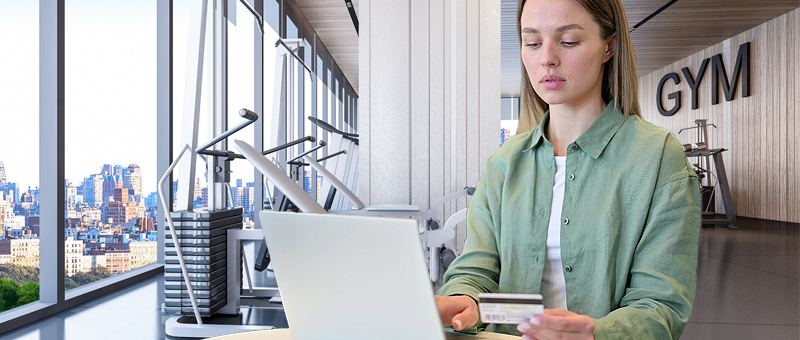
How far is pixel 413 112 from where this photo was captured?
368 centimetres

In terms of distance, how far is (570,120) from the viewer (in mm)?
922

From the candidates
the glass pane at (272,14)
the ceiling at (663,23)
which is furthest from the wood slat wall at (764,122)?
the glass pane at (272,14)

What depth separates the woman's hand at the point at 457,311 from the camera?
0.71 meters

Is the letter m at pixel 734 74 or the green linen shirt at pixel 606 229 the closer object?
the green linen shirt at pixel 606 229

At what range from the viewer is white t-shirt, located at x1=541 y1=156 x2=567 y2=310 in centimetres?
89

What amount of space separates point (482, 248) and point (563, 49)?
0.38 meters

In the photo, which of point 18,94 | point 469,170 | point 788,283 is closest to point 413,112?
point 469,170

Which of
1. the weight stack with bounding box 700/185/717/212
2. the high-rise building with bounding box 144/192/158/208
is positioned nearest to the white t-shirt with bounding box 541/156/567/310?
the high-rise building with bounding box 144/192/158/208

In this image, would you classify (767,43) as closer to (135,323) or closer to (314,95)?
(314,95)

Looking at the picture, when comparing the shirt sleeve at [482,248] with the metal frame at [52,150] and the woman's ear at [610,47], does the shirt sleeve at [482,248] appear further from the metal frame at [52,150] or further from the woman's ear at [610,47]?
the metal frame at [52,150]

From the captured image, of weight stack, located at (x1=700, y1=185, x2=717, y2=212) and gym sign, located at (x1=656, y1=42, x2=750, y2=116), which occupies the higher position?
gym sign, located at (x1=656, y1=42, x2=750, y2=116)

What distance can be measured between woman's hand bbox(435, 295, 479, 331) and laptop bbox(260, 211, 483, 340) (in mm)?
212

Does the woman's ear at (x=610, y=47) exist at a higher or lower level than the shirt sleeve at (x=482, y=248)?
higher

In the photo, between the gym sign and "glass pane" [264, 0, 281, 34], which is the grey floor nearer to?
"glass pane" [264, 0, 281, 34]
